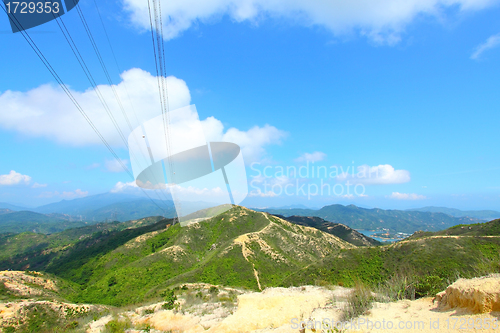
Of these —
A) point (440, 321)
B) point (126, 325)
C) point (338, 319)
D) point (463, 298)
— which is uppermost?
point (463, 298)

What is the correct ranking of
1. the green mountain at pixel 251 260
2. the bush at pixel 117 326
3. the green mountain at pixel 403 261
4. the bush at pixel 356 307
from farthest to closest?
the green mountain at pixel 251 260
the green mountain at pixel 403 261
the bush at pixel 117 326
the bush at pixel 356 307

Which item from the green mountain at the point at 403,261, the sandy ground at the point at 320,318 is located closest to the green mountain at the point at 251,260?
the green mountain at the point at 403,261

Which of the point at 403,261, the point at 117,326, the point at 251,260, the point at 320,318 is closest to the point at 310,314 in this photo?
the point at 320,318

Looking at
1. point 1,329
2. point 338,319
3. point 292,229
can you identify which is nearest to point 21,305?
point 1,329

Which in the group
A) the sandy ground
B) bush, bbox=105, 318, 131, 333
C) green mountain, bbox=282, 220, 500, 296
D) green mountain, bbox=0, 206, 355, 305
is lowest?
green mountain, bbox=0, 206, 355, 305

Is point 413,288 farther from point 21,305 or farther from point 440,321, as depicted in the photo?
point 21,305

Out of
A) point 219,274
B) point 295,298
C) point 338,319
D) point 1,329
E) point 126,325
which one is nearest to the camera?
point 338,319

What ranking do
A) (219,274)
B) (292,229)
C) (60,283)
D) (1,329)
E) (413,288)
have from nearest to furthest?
(413,288) → (1,329) → (219,274) → (60,283) → (292,229)

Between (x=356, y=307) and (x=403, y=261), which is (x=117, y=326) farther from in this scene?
(x=403, y=261)

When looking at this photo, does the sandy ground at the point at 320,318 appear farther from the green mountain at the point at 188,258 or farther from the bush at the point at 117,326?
the green mountain at the point at 188,258

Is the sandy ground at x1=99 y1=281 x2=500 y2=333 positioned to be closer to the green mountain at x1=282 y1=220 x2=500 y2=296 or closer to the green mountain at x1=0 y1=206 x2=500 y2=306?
the green mountain at x1=0 y1=206 x2=500 y2=306

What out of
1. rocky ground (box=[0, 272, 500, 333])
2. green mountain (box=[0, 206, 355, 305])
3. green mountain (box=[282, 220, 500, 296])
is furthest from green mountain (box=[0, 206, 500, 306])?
rocky ground (box=[0, 272, 500, 333])
